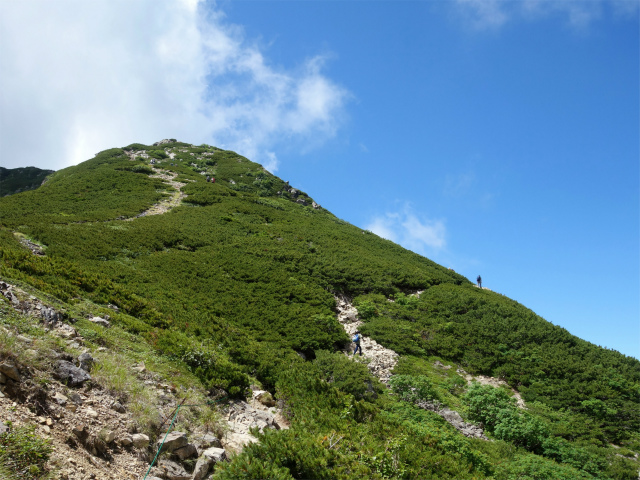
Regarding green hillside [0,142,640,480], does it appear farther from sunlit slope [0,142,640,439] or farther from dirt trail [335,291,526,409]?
dirt trail [335,291,526,409]

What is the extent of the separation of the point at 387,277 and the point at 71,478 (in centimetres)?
2436

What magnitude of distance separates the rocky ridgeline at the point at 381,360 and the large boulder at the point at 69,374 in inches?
471

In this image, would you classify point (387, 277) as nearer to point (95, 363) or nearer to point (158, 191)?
point (95, 363)

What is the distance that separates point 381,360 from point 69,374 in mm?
14206

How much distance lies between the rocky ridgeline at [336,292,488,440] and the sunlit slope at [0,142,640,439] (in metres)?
0.76

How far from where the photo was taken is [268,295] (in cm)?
2223

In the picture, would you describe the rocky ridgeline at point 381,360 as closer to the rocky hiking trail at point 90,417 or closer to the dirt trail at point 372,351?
the dirt trail at point 372,351

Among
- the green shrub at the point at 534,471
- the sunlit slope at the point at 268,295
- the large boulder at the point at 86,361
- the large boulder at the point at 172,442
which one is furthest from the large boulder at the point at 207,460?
the green shrub at the point at 534,471

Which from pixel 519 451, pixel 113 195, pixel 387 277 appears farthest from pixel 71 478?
pixel 113 195

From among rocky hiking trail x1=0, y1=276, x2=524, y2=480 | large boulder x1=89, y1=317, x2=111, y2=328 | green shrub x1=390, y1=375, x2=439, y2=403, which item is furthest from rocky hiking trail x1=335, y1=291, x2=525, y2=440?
large boulder x1=89, y1=317, x2=111, y2=328

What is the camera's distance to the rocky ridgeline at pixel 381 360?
13.6m

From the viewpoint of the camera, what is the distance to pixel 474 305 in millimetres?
25297

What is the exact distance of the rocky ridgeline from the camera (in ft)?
44.7

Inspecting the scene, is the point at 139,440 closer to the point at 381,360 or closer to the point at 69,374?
the point at 69,374
